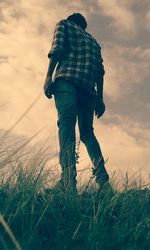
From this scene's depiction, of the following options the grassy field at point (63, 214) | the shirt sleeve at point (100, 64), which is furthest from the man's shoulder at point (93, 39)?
the grassy field at point (63, 214)

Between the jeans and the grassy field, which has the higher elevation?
the jeans

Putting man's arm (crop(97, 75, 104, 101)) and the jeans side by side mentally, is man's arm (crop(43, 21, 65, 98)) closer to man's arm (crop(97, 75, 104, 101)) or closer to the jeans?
the jeans

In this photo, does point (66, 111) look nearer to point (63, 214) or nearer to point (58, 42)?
point (58, 42)

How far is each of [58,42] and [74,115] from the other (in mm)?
782

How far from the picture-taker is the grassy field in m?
2.53

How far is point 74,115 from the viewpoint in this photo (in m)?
4.32

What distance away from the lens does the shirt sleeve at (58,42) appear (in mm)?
4469

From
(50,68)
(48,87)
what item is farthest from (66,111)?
(50,68)

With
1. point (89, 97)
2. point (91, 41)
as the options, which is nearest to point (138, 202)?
point (89, 97)

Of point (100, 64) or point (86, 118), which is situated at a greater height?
point (100, 64)

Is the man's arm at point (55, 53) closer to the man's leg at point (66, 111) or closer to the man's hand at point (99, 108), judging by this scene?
the man's leg at point (66, 111)

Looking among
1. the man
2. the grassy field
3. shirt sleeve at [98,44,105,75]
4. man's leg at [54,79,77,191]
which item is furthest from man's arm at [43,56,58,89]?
the grassy field

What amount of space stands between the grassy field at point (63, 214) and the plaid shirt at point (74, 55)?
140cm

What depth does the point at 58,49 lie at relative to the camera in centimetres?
446
